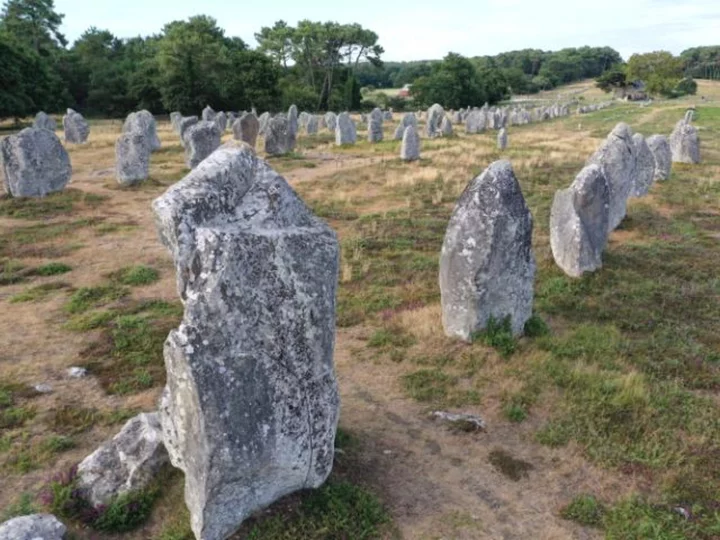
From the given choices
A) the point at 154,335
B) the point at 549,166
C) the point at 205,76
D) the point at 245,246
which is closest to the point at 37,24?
the point at 205,76

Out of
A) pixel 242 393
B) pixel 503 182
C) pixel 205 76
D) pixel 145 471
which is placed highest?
pixel 205 76

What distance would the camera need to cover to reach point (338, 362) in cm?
879

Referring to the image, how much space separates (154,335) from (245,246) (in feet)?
18.5

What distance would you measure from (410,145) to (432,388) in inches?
783

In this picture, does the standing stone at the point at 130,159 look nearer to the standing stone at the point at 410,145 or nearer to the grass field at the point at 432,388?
the grass field at the point at 432,388

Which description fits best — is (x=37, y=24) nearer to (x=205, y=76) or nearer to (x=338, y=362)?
(x=205, y=76)

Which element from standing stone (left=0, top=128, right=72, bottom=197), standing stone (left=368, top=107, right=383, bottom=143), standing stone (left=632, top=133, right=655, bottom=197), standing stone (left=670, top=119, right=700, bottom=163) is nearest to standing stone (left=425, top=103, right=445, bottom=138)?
standing stone (left=368, top=107, right=383, bottom=143)

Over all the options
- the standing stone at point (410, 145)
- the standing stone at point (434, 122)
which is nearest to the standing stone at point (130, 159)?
the standing stone at point (410, 145)

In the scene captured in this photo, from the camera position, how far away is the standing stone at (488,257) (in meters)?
8.78

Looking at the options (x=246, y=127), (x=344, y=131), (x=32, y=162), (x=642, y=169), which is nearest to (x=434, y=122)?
(x=344, y=131)

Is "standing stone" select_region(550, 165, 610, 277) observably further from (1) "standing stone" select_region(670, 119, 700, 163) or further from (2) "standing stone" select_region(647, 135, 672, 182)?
(1) "standing stone" select_region(670, 119, 700, 163)

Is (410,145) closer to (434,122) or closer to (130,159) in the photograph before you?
(130,159)

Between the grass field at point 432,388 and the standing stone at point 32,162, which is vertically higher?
the standing stone at point 32,162

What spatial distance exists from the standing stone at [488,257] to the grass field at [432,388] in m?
0.41
